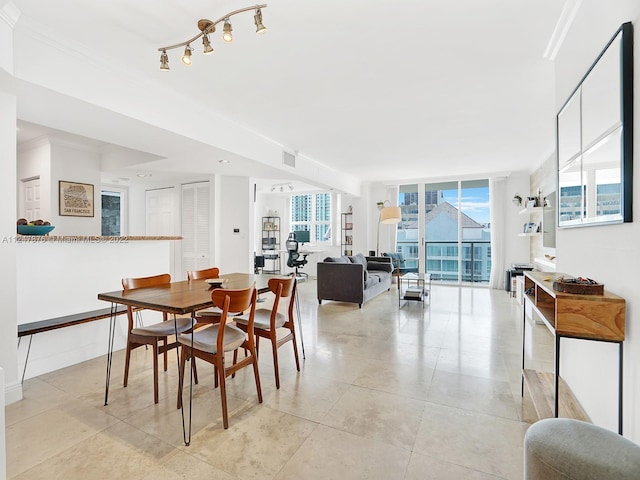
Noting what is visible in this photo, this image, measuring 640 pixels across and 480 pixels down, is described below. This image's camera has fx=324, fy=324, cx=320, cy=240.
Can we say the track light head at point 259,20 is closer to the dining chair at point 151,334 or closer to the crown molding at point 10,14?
the crown molding at point 10,14

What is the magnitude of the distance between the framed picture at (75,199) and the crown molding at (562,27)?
19.4ft

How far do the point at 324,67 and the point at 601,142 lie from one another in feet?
6.69

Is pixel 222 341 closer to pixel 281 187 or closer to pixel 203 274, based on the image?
pixel 203 274

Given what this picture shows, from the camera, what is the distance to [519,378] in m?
2.76

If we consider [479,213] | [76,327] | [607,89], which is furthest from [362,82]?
[479,213]

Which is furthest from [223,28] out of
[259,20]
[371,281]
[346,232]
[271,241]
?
[271,241]

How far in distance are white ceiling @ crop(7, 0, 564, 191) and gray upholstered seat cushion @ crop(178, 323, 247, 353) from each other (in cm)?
201

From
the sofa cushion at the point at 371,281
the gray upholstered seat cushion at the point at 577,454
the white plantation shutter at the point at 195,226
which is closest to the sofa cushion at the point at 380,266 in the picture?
the sofa cushion at the point at 371,281

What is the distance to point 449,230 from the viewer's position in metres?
7.98

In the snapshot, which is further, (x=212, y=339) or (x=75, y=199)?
(x=75, y=199)

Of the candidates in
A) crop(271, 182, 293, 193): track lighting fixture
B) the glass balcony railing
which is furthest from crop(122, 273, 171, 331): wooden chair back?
crop(271, 182, 293, 193): track lighting fixture

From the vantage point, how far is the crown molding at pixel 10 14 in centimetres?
198

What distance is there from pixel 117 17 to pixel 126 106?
816 millimetres

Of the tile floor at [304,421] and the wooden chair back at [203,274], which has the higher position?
the wooden chair back at [203,274]
